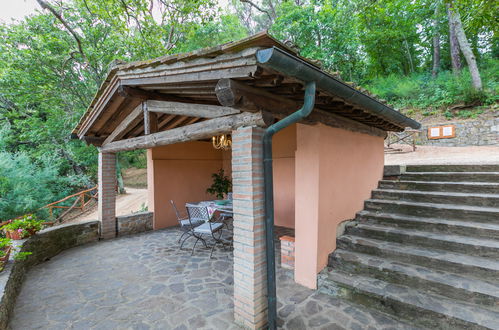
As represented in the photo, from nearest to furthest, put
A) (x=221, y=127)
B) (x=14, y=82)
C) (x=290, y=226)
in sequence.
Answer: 1. (x=221, y=127)
2. (x=290, y=226)
3. (x=14, y=82)

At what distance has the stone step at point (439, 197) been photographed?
3.40 m

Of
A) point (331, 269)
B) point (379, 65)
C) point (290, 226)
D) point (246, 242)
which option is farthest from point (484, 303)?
point (379, 65)

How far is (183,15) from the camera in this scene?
30.3 feet

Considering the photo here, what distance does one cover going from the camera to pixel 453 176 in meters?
4.18

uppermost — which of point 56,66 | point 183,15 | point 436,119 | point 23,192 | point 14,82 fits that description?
point 183,15

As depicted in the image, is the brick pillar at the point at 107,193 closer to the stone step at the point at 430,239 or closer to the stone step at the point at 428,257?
the stone step at the point at 428,257

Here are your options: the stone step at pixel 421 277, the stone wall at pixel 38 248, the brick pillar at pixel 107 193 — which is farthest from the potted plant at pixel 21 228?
the stone step at pixel 421 277

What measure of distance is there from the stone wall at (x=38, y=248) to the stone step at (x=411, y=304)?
379 cm

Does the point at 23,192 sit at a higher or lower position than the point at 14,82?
lower

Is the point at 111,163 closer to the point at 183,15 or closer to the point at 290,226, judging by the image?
the point at 290,226

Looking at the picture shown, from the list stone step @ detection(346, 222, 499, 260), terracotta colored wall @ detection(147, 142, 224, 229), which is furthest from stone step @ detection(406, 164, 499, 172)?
terracotta colored wall @ detection(147, 142, 224, 229)

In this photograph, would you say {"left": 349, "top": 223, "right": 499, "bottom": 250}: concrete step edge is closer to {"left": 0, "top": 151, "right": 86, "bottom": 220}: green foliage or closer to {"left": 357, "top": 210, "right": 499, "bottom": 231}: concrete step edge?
{"left": 357, "top": 210, "right": 499, "bottom": 231}: concrete step edge

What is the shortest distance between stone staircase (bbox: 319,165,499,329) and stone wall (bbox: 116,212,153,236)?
15.7 ft

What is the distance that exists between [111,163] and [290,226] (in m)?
4.70
